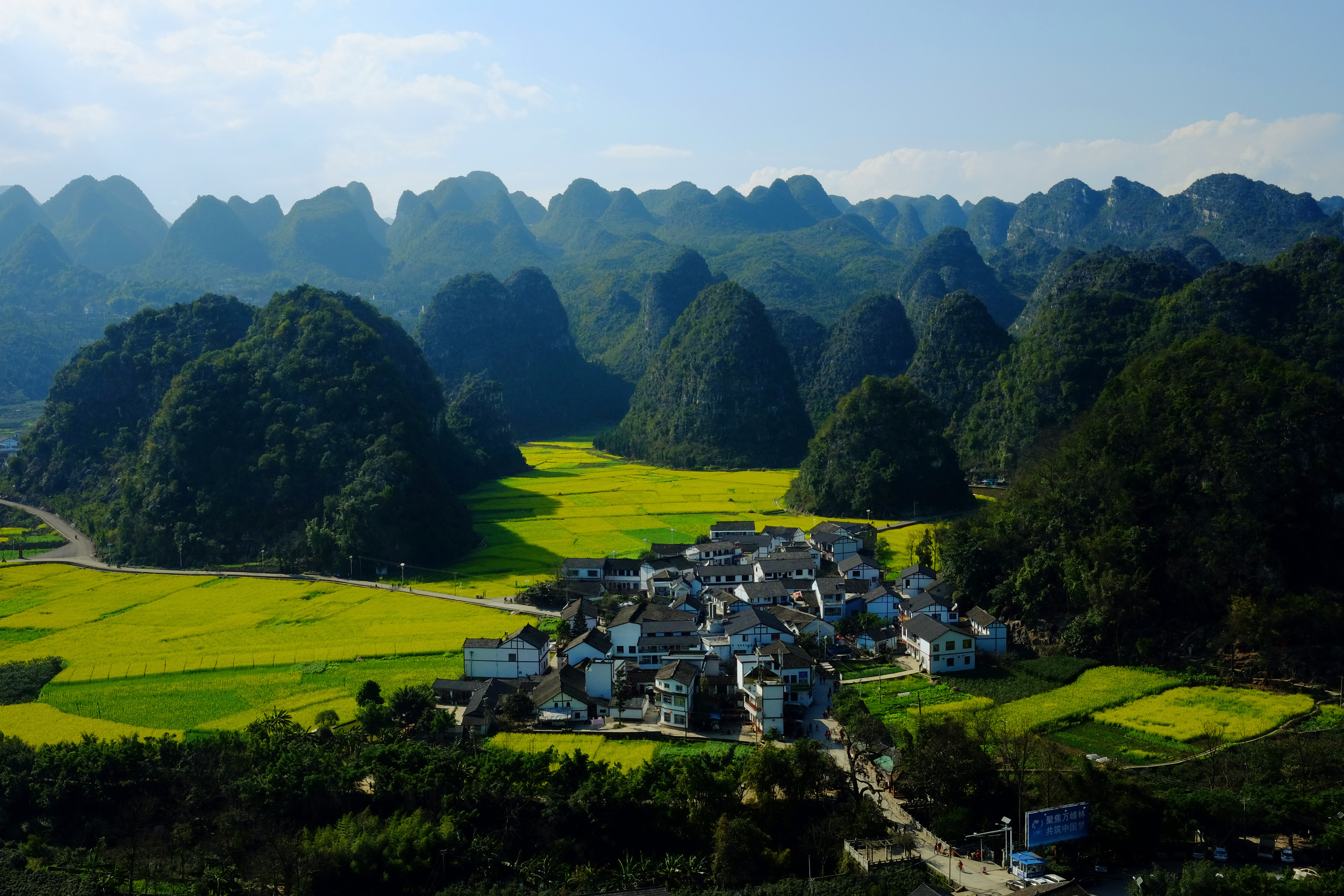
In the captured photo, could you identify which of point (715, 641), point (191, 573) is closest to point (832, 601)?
point (715, 641)

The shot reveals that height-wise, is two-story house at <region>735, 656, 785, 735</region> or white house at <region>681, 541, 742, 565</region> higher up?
white house at <region>681, 541, 742, 565</region>

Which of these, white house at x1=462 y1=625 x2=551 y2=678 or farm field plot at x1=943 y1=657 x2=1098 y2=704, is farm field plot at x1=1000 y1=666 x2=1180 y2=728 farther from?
white house at x1=462 y1=625 x2=551 y2=678

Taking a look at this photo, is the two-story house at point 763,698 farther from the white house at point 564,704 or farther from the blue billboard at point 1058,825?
the blue billboard at point 1058,825

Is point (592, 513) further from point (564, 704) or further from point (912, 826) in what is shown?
point (912, 826)

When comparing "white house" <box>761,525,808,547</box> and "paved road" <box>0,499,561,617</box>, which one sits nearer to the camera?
"paved road" <box>0,499,561,617</box>

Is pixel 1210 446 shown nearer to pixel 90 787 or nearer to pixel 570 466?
pixel 90 787

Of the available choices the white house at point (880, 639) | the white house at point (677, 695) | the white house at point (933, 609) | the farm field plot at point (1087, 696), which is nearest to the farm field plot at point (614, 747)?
the white house at point (677, 695)

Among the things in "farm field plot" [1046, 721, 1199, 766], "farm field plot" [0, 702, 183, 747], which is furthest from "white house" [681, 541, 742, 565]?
"farm field plot" [0, 702, 183, 747]
